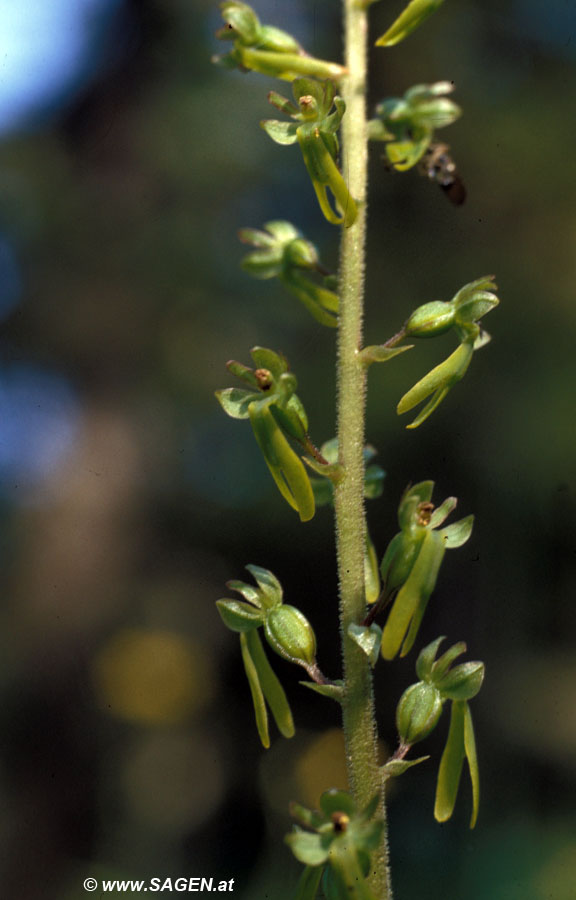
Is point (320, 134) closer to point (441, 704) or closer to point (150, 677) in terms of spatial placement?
point (441, 704)

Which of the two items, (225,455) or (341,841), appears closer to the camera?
(341,841)

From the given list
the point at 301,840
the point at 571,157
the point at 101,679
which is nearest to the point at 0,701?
the point at 101,679

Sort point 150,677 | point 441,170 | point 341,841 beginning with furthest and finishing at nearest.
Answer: point 150,677 < point 441,170 < point 341,841

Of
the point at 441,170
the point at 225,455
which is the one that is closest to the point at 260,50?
the point at 441,170

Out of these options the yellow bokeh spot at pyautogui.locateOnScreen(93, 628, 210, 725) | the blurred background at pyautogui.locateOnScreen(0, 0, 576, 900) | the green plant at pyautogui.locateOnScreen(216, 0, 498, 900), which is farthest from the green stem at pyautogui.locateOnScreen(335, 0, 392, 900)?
the yellow bokeh spot at pyautogui.locateOnScreen(93, 628, 210, 725)

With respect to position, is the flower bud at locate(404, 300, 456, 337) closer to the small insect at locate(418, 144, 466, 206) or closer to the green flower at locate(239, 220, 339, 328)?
the green flower at locate(239, 220, 339, 328)

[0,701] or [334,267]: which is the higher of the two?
[334,267]

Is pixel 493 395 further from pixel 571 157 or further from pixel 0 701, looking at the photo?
pixel 0 701
